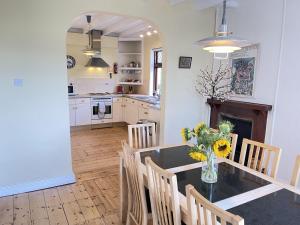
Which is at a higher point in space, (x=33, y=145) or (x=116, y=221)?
(x=33, y=145)

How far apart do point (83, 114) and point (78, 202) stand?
3530 millimetres

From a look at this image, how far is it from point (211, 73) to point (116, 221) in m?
2.77

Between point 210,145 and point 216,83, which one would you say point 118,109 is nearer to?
point 216,83

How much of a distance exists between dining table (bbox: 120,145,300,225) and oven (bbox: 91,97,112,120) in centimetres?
412

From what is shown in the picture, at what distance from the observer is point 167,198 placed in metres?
1.41

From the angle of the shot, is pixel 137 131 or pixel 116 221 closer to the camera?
pixel 116 221

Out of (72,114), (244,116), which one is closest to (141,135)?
(244,116)

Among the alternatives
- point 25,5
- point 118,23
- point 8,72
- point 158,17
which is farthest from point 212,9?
point 8,72

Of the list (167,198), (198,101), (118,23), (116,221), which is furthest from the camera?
(118,23)

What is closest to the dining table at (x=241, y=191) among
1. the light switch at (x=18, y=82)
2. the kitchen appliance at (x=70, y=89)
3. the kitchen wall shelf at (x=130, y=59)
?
the light switch at (x=18, y=82)

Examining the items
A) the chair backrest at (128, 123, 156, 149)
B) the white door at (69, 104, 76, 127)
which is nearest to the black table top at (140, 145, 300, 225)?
the chair backrest at (128, 123, 156, 149)

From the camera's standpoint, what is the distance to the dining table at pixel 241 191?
1.33 m

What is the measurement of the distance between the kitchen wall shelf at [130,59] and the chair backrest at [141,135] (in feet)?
13.4

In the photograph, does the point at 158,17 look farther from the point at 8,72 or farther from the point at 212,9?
the point at 8,72
